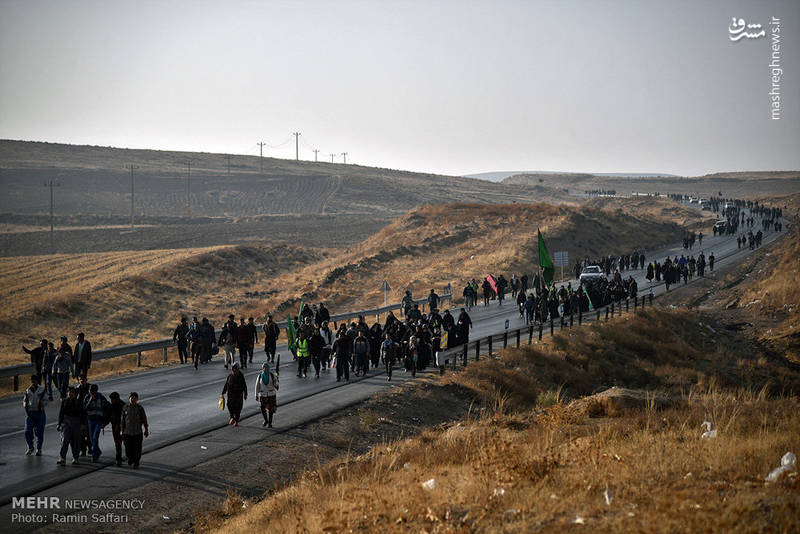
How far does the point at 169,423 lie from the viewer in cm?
1616

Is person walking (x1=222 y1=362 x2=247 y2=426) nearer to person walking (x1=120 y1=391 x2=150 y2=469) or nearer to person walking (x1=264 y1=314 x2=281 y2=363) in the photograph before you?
person walking (x1=120 y1=391 x2=150 y2=469)

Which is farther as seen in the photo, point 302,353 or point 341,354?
point 302,353

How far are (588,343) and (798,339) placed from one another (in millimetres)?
9034

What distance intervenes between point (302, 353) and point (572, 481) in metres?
14.3

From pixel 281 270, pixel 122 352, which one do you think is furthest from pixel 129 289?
pixel 122 352

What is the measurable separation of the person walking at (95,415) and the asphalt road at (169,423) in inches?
13.0

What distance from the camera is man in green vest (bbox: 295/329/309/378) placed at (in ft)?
70.6

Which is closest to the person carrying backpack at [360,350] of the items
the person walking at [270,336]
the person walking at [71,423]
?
the person walking at [270,336]

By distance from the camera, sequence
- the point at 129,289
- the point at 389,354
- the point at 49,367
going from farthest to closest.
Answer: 1. the point at 129,289
2. the point at 389,354
3. the point at 49,367

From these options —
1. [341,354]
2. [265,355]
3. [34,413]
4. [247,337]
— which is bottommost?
[265,355]

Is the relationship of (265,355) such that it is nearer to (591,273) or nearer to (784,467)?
(784,467)

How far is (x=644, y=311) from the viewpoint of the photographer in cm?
3359

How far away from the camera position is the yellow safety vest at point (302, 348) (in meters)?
21.5

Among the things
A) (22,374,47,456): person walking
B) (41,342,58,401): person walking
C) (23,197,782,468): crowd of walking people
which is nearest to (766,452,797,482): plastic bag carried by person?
(23,197,782,468): crowd of walking people
